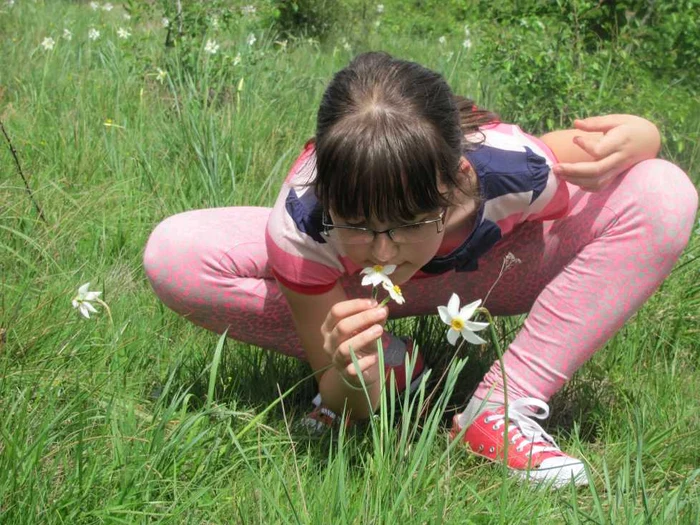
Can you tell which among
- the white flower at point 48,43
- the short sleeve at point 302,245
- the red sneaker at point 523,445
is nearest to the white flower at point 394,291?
the short sleeve at point 302,245

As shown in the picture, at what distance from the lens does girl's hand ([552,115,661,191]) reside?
5.53ft

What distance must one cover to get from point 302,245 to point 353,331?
310mm

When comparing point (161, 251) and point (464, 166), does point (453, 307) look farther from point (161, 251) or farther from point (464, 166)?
point (161, 251)

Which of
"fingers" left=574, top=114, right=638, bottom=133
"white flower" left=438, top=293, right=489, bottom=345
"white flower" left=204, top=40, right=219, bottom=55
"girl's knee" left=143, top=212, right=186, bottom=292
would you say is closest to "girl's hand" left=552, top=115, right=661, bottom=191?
"fingers" left=574, top=114, right=638, bottom=133

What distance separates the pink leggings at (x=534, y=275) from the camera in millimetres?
→ 1708

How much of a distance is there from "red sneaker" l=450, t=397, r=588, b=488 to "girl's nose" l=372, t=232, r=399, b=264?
15.5 inches

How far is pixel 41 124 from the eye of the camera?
118 inches

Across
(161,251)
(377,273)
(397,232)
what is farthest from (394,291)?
(161,251)

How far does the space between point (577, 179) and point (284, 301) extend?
0.66 m

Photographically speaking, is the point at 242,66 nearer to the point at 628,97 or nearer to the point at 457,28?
the point at 628,97

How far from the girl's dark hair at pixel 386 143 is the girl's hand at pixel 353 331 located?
154 mm

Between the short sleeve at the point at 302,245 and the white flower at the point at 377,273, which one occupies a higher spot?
the white flower at the point at 377,273

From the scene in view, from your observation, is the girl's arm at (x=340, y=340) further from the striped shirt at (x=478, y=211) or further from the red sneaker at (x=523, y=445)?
the red sneaker at (x=523, y=445)

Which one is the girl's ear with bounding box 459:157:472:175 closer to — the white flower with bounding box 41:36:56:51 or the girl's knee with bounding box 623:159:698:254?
the girl's knee with bounding box 623:159:698:254
